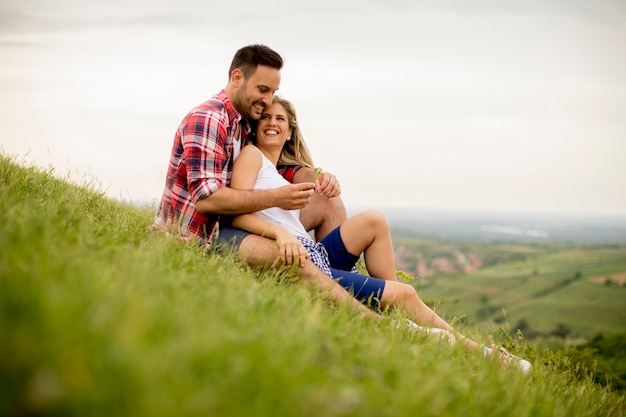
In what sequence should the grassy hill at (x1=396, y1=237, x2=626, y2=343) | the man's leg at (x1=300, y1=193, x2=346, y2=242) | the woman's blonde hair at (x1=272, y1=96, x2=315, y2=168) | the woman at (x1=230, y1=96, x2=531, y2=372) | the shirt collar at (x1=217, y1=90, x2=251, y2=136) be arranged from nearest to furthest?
the woman at (x1=230, y1=96, x2=531, y2=372), the shirt collar at (x1=217, y1=90, x2=251, y2=136), the man's leg at (x1=300, y1=193, x2=346, y2=242), the woman's blonde hair at (x1=272, y1=96, x2=315, y2=168), the grassy hill at (x1=396, y1=237, x2=626, y2=343)

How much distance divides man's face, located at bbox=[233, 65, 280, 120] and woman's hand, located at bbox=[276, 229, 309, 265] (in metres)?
1.81

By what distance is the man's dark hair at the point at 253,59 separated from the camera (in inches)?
223

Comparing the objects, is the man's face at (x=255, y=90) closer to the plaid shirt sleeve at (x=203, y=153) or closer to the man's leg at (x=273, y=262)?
the plaid shirt sleeve at (x=203, y=153)

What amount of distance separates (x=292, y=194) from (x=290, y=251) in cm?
62

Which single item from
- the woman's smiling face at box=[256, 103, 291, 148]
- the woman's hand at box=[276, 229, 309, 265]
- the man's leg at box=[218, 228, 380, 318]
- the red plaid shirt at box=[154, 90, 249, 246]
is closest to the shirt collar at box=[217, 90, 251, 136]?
the red plaid shirt at box=[154, 90, 249, 246]

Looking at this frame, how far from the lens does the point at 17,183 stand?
4.82 m

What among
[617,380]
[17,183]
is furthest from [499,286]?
[17,183]

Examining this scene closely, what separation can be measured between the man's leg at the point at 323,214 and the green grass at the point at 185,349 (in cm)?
Answer: 231

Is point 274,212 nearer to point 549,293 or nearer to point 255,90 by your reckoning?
point 255,90

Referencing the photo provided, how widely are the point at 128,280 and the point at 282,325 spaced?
84 cm

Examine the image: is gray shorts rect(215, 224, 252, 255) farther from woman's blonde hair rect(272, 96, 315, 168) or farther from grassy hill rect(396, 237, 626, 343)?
grassy hill rect(396, 237, 626, 343)

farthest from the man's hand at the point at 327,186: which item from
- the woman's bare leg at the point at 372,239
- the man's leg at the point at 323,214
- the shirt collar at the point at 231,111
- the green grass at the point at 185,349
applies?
the green grass at the point at 185,349

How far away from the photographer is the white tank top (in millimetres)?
5316

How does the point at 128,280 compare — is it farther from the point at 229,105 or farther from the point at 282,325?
the point at 229,105
